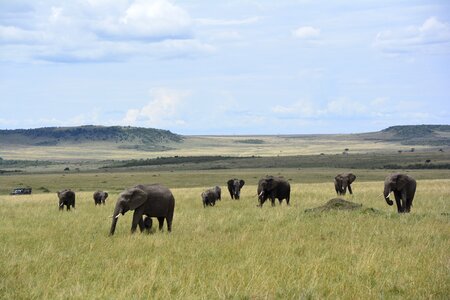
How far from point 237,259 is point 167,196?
6498mm

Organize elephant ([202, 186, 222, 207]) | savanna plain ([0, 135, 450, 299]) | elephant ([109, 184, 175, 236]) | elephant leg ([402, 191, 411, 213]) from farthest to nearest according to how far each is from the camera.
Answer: elephant ([202, 186, 222, 207]) → elephant leg ([402, 191, 411, 213]) → elephant ([109, 184, 175, 236]) → savanna plain ([0, 135, 450, 299])

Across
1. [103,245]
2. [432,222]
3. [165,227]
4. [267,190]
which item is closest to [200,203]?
[267,190]

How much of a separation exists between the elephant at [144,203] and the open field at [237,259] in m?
0.58

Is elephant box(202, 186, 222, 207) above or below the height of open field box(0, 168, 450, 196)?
above

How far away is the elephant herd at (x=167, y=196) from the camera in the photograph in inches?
686

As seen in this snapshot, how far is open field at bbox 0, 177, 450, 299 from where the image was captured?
9742 millimetres

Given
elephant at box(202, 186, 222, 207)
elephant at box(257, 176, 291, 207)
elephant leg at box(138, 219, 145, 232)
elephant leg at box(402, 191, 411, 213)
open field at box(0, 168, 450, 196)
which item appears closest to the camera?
elephant leg at box(138, 219, 145, 232)

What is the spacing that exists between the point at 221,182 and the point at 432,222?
48665 millimetres

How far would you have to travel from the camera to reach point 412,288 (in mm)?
9781

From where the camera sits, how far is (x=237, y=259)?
40.9ft

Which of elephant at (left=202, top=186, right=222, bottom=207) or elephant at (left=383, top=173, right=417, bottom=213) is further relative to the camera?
elephant at (left=202, top=186, right=222, bottom=207)

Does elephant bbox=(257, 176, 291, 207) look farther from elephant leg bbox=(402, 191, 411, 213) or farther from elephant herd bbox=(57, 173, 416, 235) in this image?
elephant leg bbox=(402, 191, 411, 213)

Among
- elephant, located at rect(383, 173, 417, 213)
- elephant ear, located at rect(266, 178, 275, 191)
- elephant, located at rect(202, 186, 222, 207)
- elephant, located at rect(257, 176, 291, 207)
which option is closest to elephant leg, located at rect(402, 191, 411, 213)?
elephant, located at rect(383, 173, 417, 213)

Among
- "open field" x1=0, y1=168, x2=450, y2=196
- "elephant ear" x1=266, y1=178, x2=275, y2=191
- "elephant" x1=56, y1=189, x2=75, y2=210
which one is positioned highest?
"elephant ear" x1=266, y1=178, x2=275, y2=191
